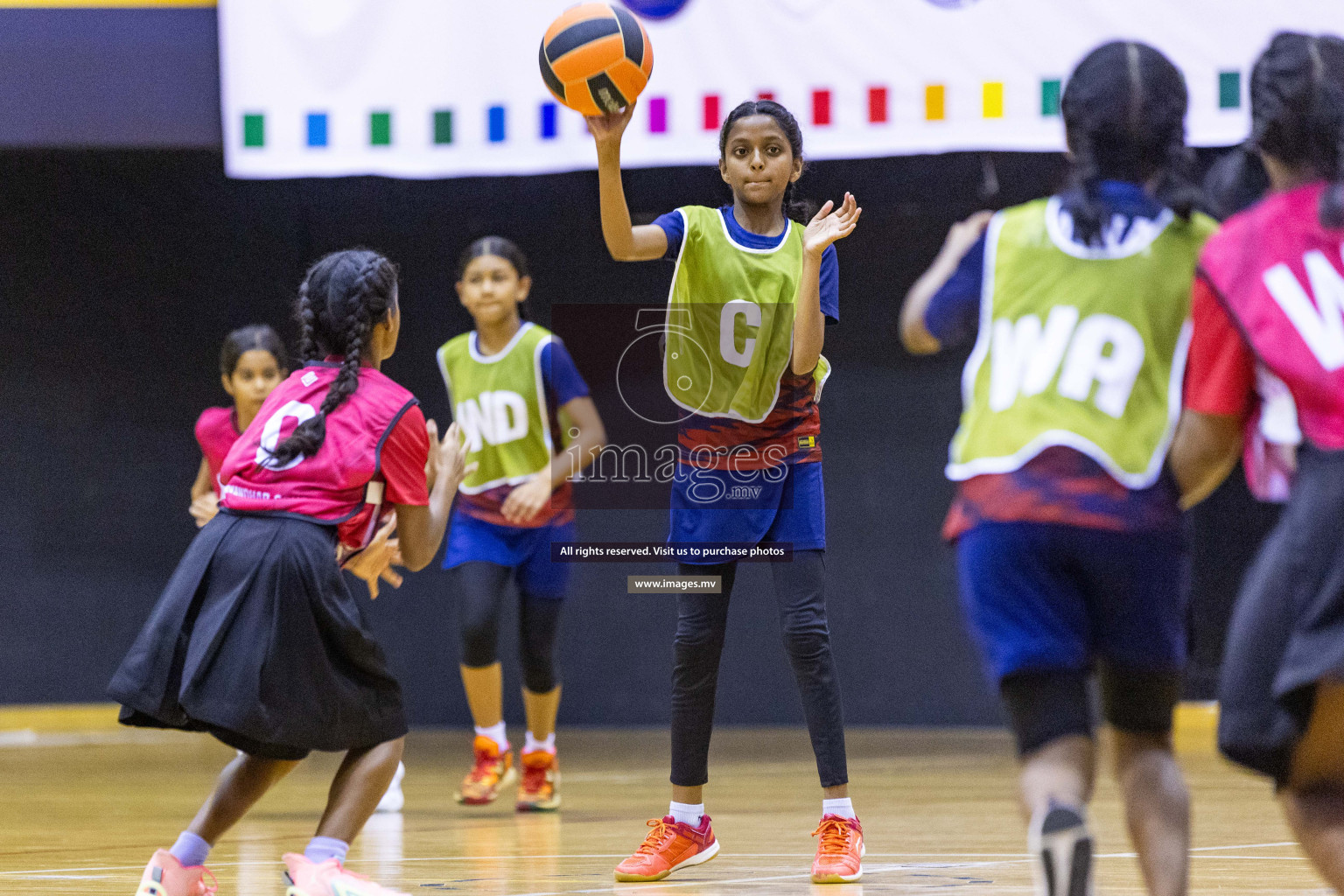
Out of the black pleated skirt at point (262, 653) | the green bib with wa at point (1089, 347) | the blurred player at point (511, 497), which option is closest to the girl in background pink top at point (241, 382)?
the blurred player at point (511, 497)

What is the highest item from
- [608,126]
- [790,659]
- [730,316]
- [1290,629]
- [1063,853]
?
[608,126]

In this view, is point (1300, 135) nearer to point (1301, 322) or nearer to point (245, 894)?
point (1301, 322)

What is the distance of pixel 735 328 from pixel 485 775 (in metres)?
1.83

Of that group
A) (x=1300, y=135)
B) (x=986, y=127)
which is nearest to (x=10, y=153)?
(x=986, y=127)

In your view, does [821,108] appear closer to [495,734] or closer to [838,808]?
[495,734]

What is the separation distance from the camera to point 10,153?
6.93 meters

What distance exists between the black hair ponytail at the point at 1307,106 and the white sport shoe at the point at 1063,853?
85cm

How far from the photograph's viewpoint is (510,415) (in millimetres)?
4785

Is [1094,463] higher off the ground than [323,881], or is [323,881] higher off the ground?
[1094,463]

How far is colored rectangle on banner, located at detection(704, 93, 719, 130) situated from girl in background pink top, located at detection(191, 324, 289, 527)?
174 cm

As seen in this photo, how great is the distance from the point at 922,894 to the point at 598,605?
4.07 m

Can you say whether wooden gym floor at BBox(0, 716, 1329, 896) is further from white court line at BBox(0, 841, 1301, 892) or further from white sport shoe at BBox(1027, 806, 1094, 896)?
white sport shoe at BBox(1027, 806, 1094, 896)

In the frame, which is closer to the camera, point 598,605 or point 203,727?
point 203,727

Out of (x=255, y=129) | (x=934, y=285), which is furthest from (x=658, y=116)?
(x=934, y=285)
